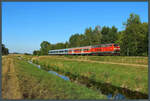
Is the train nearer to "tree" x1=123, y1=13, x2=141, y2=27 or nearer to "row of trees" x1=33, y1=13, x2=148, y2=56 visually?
"row of trees" x1=33, y1=13, x2=148, y2=56

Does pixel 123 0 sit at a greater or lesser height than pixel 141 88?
greater

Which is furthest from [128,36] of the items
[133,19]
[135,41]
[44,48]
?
[44,48]

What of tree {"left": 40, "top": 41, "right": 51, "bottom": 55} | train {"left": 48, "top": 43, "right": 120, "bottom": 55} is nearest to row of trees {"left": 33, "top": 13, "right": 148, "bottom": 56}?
train {"left": 48, "top": 43, "right": 120, "bottom": 55}

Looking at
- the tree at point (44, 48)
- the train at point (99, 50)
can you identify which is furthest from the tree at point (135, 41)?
the tree at point (44, 48)

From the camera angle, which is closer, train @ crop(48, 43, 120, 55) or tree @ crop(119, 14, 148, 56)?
tree @ crop(119, 14, 148, 56)

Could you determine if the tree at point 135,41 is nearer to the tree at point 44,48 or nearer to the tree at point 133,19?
the tree at point 133,19

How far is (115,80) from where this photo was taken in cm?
1859

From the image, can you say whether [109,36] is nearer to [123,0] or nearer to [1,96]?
[123,0]

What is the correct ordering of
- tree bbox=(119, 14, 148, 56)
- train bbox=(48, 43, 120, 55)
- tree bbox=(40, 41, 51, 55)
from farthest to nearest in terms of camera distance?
tree bbox=(40, 41, 51, 55)
train bbox=(48, 43, 120, 55)
tree bbox=(119, 14, 148, 56)

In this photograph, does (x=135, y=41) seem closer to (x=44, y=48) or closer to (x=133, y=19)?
(x=133, y=19)

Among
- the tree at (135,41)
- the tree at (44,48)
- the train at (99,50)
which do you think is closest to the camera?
the tree at (135,41)

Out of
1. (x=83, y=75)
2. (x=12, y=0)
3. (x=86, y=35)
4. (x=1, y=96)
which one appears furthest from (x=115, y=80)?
(x=86, y=35)

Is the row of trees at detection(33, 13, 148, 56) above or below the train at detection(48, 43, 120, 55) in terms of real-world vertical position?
above

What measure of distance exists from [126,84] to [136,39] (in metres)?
27.2
